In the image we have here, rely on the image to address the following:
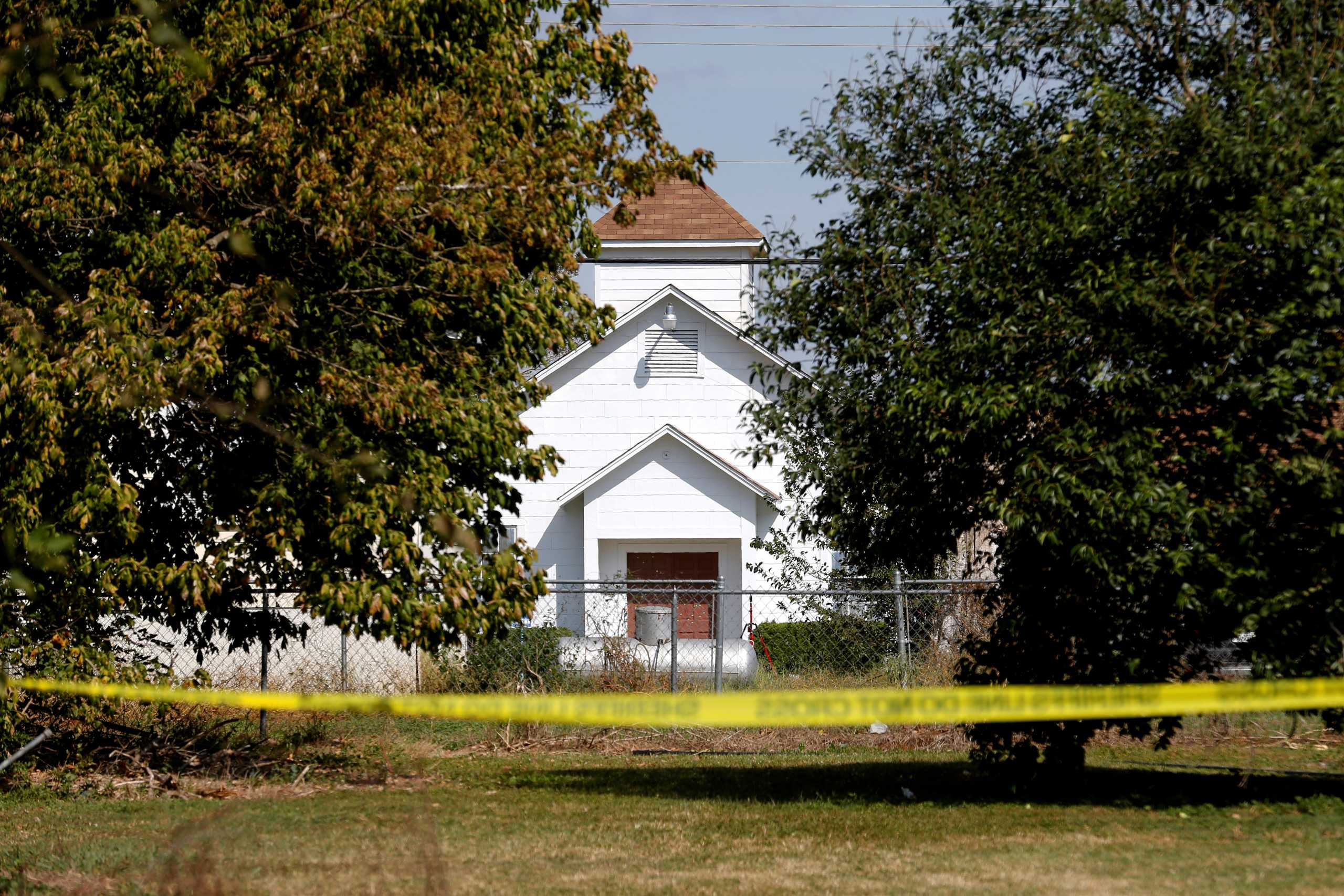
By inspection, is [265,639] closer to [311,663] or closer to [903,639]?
[311,663]

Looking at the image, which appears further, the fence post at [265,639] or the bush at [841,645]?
the bush at [841,645]

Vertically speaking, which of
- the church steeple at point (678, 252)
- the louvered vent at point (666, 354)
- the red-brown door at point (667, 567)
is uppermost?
the church steeple at point (678, 252)

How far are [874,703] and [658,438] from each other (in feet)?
50.4

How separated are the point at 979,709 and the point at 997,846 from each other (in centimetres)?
80

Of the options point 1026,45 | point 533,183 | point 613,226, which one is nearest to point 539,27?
point 533,183

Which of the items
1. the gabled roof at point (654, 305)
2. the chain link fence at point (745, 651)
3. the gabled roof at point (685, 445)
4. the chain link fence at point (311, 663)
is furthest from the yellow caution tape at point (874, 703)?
the gabled roof at point (654, 305)

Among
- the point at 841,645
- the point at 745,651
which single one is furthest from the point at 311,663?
the point at 841,645

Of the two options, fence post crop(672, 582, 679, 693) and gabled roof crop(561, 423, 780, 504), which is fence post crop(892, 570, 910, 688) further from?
gabled roof crop(561, 423, 780, 504)

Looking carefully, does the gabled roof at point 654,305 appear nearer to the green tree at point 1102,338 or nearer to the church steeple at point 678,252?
the church steeple at point 678,252

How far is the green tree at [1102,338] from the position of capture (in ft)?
25.7

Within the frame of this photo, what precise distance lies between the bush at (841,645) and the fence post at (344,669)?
17.2 feet

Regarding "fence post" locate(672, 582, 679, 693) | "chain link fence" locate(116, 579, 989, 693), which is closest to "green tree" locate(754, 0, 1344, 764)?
"chain link fence" locate(116, 579, 989, 693)

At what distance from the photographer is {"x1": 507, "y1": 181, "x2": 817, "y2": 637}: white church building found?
22.3 metres

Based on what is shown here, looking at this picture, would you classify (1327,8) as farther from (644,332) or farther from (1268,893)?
(644,332)
